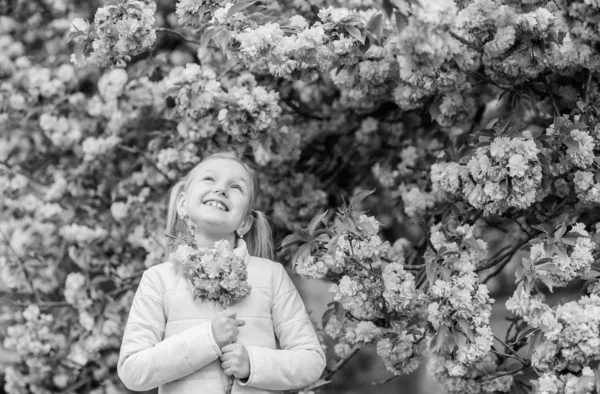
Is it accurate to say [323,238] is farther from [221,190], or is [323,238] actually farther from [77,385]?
[77,385]

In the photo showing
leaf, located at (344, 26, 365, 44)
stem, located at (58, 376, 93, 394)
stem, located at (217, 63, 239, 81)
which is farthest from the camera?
stem, located at (58, 376, 93, 394)

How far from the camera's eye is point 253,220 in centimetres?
300

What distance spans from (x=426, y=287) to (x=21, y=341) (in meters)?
1.96

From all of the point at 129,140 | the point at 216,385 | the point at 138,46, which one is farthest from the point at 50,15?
the point at 216,385

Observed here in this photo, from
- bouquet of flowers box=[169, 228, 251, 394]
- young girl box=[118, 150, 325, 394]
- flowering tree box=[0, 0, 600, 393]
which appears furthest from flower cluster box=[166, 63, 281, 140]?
bouquet of flowers box=[169, 228, 251, 394]

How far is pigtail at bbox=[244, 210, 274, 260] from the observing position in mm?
2998

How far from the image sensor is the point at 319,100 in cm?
405

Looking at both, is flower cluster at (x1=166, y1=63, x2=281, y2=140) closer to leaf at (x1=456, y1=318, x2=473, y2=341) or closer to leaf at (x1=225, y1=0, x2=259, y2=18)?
leaf at (x1=225, y1=0, x2=259, y2=18)

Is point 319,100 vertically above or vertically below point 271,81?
below

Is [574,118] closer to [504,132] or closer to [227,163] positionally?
[504,132]

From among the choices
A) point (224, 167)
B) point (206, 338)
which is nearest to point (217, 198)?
point (224, 167)

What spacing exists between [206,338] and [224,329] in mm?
60

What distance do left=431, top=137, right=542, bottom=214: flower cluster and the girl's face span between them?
0.78 metres

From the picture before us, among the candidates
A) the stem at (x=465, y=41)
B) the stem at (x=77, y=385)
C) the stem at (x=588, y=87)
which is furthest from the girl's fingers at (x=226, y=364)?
the stem at (x=77, y=385)
